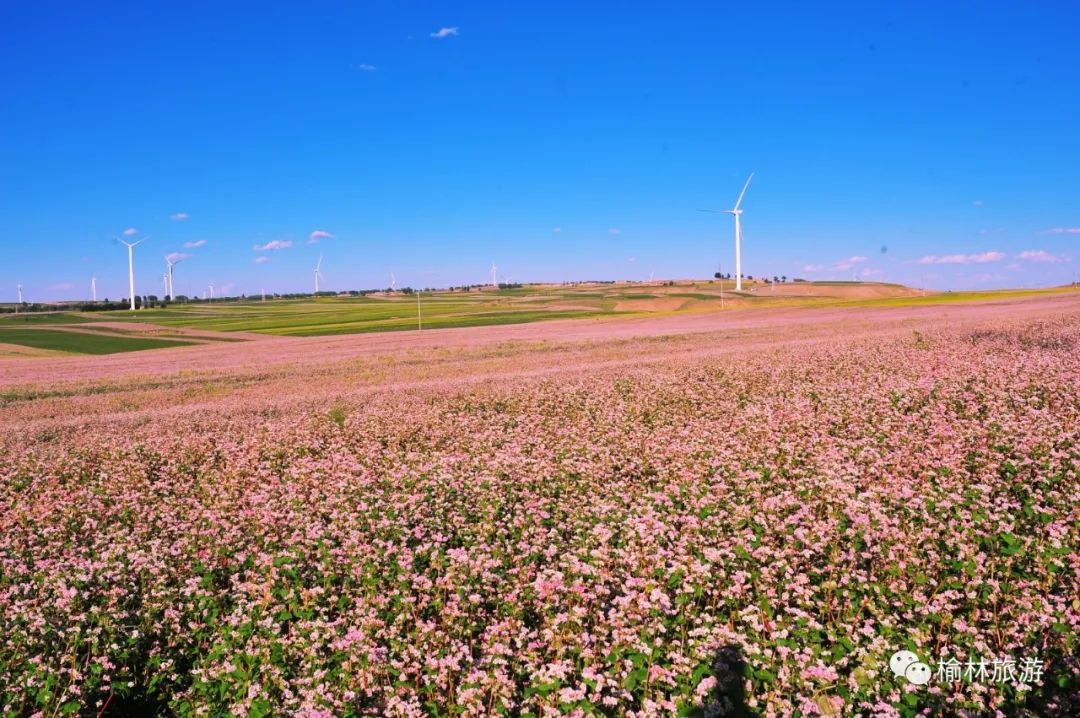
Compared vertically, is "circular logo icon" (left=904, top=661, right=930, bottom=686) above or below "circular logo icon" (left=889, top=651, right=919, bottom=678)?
below

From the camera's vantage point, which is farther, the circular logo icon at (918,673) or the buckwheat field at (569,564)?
the buckwheat field at (569,564)

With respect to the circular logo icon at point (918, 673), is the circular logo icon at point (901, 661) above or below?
above

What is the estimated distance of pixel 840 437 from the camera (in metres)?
11.2

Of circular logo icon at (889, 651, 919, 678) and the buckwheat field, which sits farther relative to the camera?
the buckwheat field

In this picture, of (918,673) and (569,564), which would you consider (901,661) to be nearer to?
(918,673)

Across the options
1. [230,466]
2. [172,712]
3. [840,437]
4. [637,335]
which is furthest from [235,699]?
[637,335]

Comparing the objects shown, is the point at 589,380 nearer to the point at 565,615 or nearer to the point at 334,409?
the point at 334,409

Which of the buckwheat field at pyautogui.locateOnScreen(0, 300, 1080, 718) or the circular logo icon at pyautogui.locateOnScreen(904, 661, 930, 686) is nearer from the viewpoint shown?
the circular logo icon at pyautogui.locateOnScreen(904, 661, 930, 686)

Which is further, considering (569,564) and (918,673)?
(569,564)

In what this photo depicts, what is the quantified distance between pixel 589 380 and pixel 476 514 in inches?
572

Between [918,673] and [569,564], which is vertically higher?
[569,564]

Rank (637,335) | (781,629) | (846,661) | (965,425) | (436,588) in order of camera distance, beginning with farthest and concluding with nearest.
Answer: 1. (637,335)
2. (965,425)
3. (436,588)
4. (781,629)
5. (846,661)

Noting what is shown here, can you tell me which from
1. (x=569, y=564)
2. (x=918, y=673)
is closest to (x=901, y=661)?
(x=918, y=673)

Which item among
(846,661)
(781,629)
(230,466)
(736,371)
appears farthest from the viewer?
(736,371)
